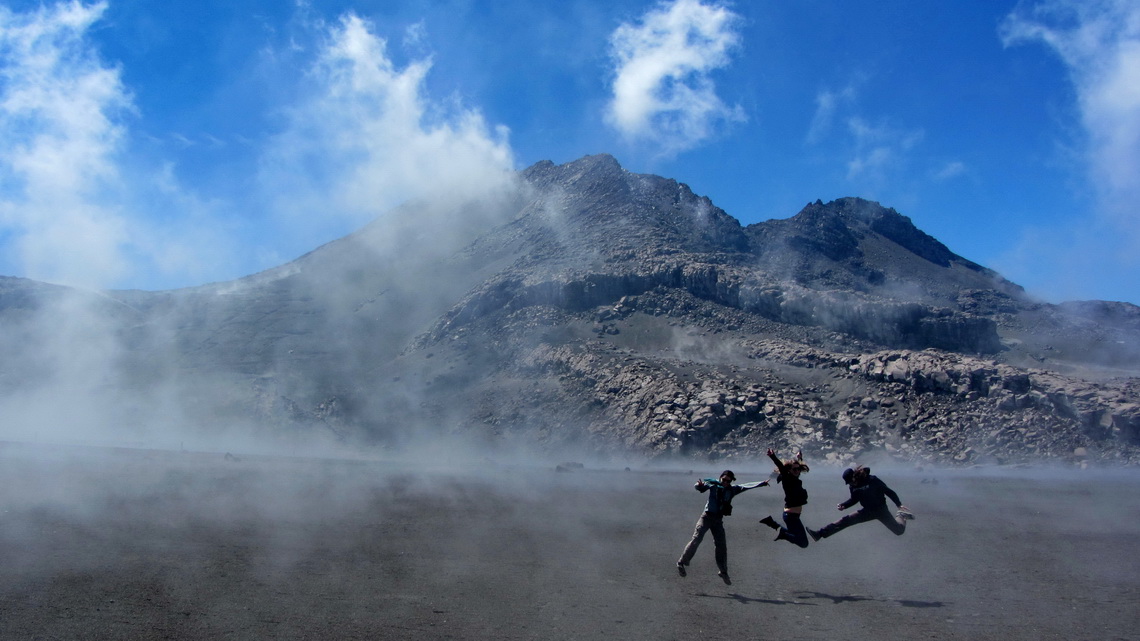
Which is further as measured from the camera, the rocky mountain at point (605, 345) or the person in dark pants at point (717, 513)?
the rocky mountain at point (605, 345)

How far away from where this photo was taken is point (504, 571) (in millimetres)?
12078

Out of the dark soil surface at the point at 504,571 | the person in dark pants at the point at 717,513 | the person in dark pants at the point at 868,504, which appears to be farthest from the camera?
the person in dark pants at the point at 868,504

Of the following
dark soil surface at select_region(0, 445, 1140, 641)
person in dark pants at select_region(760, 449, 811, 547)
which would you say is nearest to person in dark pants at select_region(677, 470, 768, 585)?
person in dark pants at select_region(760, 449, 811, 547)

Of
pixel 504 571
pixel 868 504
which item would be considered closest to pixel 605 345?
pixel 504 571

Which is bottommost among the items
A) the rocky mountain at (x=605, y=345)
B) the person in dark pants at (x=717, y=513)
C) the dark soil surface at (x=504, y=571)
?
the dark soil surface at (x=504, y=571)

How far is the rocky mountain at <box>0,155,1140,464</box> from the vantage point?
57.7 meters

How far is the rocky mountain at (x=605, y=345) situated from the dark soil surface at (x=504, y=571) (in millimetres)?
38279

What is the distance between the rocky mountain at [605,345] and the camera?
57719 mm

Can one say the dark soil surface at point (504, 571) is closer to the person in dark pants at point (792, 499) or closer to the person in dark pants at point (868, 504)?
the person in dark pants at point (792, 499)

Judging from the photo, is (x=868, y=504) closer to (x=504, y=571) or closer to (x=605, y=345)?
(x=504, y=571)

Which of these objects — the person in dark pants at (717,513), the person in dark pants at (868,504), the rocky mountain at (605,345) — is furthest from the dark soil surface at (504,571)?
the rocky mountain at (605,345)

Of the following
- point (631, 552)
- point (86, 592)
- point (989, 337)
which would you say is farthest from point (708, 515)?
point (989, 337)

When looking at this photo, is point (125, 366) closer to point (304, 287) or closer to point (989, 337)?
point (304, 287)

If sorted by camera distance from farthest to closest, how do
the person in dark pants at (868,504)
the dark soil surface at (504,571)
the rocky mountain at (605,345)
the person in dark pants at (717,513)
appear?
the rocky mountain at (605,345) → the person in dark pants at (868,504) → the person in dark pants at (717,513) → the dark soil surface at (504,571)
